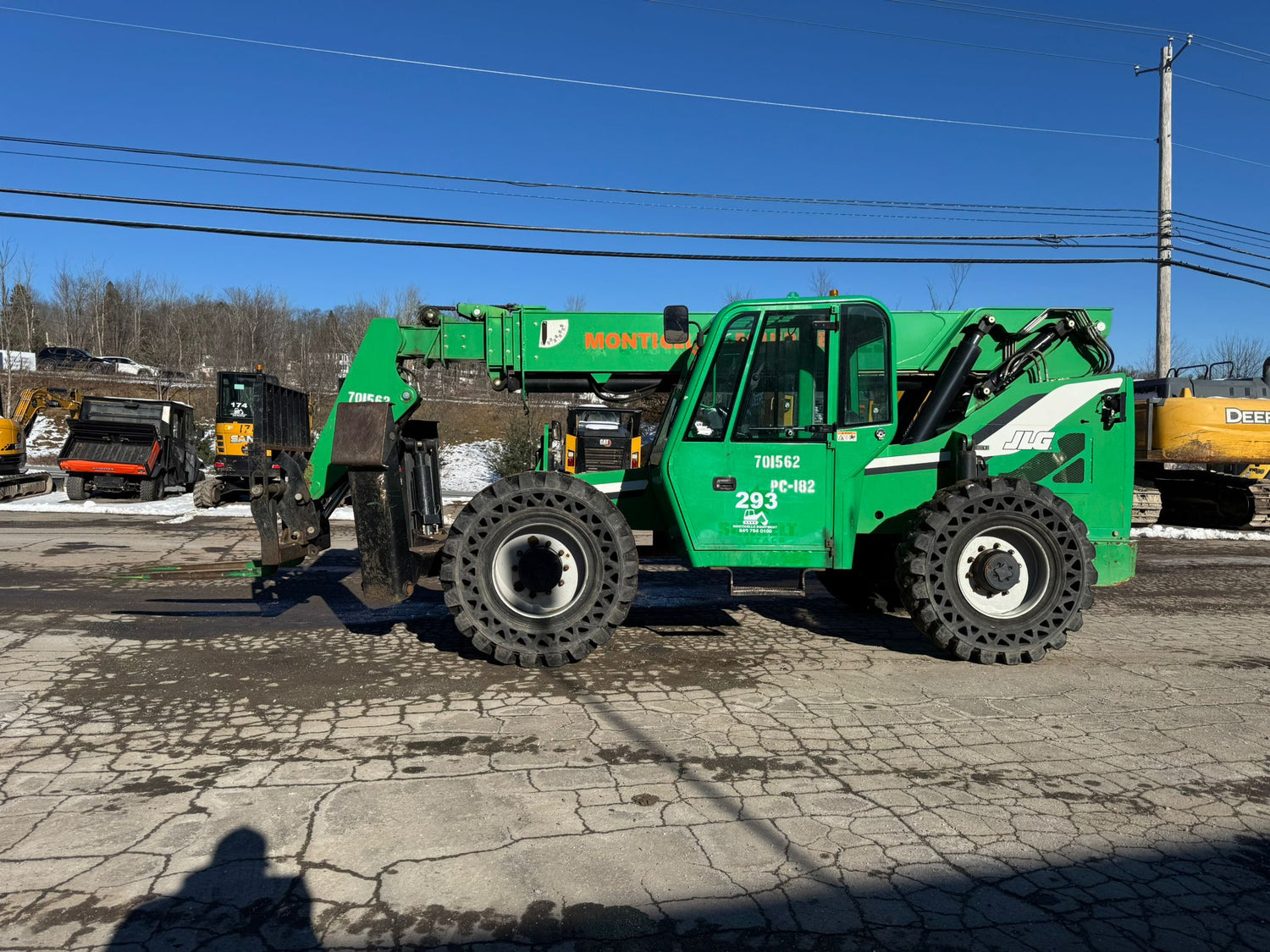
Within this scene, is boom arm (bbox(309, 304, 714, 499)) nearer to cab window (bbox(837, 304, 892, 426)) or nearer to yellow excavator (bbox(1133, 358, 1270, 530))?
cab window (bbox(837, 304, 892, 426))

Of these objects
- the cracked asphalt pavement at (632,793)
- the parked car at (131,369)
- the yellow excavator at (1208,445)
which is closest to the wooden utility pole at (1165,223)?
the yellow excavator at (1208,445)

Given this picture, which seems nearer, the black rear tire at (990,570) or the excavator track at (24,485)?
the black rear tire at (990,570)

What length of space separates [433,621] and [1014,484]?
500 centimetres

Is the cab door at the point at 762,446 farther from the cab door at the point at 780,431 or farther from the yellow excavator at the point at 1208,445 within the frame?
the yellow excavator at the point at 1208,445

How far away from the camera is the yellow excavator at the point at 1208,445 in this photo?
45.8 ft

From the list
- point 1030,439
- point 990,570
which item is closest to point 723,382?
point 990,570

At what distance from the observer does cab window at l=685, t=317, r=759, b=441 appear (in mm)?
6059

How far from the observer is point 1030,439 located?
6457mm

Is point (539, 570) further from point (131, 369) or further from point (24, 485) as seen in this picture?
point (131, 369)

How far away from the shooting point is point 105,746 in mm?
4367

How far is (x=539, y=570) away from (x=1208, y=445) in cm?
1338

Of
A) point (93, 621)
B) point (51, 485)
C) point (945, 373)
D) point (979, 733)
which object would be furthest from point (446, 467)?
point (979, 733)

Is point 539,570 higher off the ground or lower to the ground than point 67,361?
lower

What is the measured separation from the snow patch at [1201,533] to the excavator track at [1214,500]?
34 cm
